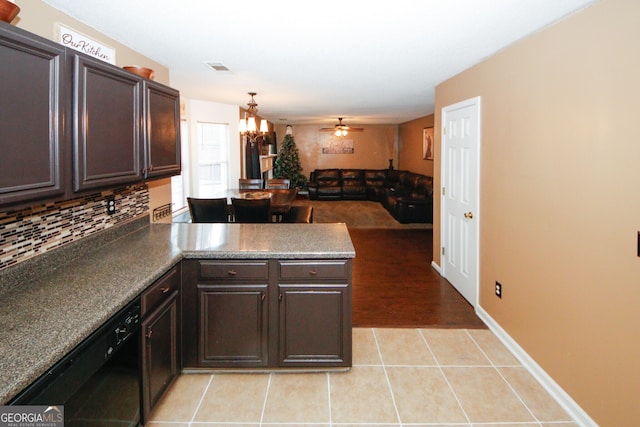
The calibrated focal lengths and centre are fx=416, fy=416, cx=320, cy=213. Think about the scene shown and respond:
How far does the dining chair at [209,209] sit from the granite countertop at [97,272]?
0.95 m

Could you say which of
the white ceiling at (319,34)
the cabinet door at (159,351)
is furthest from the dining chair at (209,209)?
the cabinet door at (159,351)

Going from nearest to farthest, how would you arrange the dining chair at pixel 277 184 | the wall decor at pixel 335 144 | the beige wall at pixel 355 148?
1. the dining chair at pixel 277 184
2. the beige wall at pixel 355 148
3. the wall decor at pixel 335 144

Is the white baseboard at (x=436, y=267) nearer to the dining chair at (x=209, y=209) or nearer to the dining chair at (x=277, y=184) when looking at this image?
the dining chair at (x=209, y=209)

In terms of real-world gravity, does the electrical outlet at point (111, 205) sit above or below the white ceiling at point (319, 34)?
below

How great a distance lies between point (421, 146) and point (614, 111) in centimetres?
817

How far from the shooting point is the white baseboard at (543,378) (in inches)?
89.1

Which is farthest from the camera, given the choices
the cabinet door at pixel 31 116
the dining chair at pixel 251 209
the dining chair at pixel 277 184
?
the dining chair at pixel 277 184

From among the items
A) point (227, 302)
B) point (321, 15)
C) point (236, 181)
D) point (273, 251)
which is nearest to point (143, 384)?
point (227, 302)

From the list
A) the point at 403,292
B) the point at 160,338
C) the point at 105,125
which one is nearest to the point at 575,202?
the point at 403,292

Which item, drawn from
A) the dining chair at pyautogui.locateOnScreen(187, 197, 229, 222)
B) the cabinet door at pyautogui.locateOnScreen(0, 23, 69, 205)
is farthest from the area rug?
the cabinet door at pyautogui.locateOnScreen(0, 23, 69, 205)

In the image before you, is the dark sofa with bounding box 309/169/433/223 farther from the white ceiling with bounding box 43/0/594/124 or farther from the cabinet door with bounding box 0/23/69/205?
the cabinet door with bounding box 0/23/69/205

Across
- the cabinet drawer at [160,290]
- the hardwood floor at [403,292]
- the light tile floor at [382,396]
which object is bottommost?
the light tile floor at [382,396]

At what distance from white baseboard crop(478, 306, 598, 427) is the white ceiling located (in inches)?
85.7

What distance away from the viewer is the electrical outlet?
279cm
